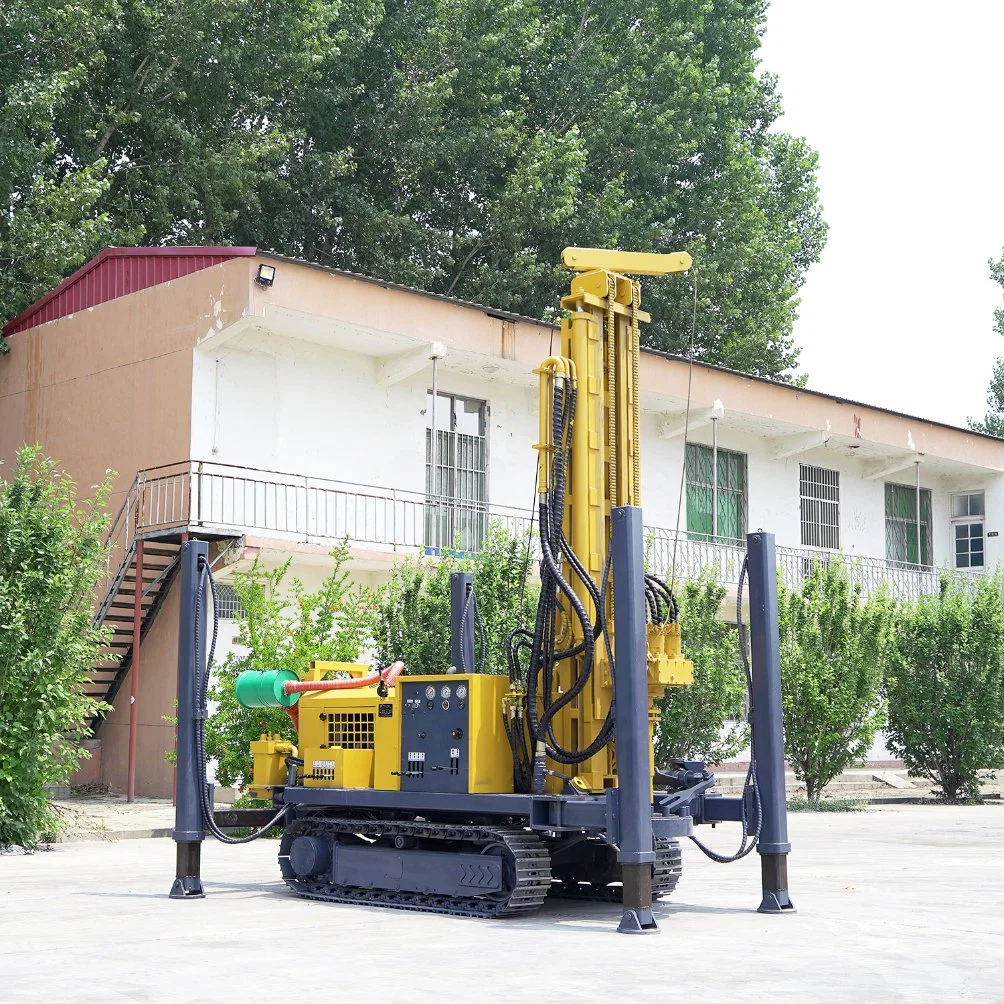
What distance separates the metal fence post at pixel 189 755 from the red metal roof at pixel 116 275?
1117 centimetres

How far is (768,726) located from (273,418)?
14.3m

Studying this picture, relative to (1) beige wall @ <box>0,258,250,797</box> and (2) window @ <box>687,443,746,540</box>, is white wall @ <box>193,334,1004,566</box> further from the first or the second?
(1) beige wall @ <box>0,258,250,797</box>

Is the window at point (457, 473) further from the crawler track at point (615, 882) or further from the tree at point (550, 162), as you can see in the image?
the crawler track at point (615, 882)

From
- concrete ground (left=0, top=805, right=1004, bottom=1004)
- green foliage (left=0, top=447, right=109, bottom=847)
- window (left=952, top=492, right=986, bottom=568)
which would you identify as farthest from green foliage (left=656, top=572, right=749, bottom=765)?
window (left=952, top=492, right=986, bottom=568)

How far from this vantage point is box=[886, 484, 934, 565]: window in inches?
1414

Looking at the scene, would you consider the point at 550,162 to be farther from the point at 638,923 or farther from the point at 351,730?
the point at 638,923

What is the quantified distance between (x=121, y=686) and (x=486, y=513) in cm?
679

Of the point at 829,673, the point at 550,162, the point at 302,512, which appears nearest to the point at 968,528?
the point at 550,162

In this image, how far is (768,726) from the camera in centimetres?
1087

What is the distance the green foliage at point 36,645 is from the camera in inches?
648

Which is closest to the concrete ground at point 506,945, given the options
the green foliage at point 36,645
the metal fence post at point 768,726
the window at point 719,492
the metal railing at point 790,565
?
the metal fence post at point 768,726

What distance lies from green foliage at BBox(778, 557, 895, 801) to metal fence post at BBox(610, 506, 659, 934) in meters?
15.1

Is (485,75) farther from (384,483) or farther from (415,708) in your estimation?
(415,708)

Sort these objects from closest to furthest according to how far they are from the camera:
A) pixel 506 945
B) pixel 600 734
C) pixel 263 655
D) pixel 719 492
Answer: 1. pixel 506 945
2. pixel 600 734
3. pixel 263 655
4. pixel 719 492
